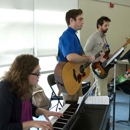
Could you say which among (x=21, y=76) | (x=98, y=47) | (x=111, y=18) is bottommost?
(x=21, y=76)

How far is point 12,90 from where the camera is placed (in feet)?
4.47

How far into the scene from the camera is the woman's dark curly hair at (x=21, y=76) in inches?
53.9

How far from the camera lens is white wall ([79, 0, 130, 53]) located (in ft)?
14.4

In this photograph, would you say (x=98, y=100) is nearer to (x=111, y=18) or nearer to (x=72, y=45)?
(x=72, y=45)

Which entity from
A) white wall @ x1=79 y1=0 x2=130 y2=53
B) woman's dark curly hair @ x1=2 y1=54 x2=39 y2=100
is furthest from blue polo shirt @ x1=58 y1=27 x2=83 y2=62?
white wall @ x1=79 y1=0 x2=130 y2=53

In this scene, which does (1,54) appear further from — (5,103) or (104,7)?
(104,7)

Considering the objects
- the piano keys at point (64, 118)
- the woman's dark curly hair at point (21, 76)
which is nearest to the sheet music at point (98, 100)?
the piano keys at point (64, 118)

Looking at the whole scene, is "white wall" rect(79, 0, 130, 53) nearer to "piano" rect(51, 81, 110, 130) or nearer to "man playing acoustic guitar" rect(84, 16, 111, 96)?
"man playing acoustic guitar" rect(84, 16, 111, 96)

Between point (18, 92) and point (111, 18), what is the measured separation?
4039mm

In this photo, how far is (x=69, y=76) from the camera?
7.39 ft

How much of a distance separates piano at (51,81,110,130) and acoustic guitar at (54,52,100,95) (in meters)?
0.40

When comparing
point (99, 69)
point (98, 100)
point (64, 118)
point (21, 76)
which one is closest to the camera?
point (21, 76)

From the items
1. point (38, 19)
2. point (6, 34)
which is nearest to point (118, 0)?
point (38, 19)

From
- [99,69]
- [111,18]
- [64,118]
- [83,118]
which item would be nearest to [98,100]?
[83,118]
